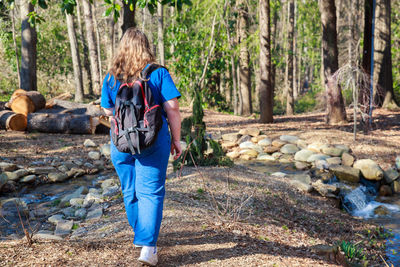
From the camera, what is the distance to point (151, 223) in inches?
107

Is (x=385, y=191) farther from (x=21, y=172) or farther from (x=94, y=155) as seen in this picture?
(x=21, y=172)

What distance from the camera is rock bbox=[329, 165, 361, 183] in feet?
24.8

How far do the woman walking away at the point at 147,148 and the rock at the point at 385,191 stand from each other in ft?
20.1

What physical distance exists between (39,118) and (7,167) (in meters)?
3.14

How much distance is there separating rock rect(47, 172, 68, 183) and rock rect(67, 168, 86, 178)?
136 mm

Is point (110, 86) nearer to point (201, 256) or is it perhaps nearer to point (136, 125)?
point (136, 125)

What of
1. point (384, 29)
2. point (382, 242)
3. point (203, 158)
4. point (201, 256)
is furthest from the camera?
point (384, 29)

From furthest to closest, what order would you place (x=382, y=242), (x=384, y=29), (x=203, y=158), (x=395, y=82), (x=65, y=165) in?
(x=395, y=82), (x=384, y=29), (x=65, y=165), (x=203, y=158), (x=382, y=242)

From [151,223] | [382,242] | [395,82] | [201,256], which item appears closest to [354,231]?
[382,242]

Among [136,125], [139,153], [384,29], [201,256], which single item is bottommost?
[201,256]

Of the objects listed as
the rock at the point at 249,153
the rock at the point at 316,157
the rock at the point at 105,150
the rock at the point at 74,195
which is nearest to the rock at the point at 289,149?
the rock at the point at 316,157

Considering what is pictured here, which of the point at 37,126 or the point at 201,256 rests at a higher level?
the point at 37,126

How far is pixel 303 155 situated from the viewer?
28.8ft

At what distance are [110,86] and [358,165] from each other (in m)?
6.67
